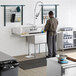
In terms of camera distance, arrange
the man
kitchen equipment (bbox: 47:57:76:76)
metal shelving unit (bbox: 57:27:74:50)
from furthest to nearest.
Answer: metal shelving unit (bbox: 57:27:74:50) < the man < kitchen equipment (bbox: 47:57:76:76)

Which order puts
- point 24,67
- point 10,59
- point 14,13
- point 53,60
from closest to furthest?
1. point 53,60
2. point 10,59
3. point 24,67
4. point 14,13

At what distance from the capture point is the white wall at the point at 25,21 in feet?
22.7

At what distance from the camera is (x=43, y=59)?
263 inches

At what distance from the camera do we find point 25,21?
287 inches

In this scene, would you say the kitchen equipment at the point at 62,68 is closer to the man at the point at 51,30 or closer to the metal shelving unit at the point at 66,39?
the man at the point at 51,30

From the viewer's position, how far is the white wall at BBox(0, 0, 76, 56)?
6918mm

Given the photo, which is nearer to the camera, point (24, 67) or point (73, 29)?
point (24, 67)

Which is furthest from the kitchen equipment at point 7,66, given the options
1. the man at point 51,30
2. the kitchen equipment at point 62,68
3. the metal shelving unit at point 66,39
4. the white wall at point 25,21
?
the metal shelving unit at point 66,39

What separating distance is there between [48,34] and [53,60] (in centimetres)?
302

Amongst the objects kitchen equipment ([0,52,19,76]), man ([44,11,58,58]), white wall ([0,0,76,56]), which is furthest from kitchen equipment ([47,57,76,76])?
white wall ([0,0,76,56])

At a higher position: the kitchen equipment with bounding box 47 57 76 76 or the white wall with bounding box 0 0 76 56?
the white wall with bounding box 0 0 76 56

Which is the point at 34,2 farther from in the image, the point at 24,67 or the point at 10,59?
the point at 10,59

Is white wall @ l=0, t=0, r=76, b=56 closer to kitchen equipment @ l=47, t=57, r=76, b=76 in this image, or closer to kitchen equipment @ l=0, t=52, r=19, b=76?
kitchen equipment @ l=0, t=52, r=19, b=76

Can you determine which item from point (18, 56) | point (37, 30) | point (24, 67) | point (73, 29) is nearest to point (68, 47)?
point (73, 29)
